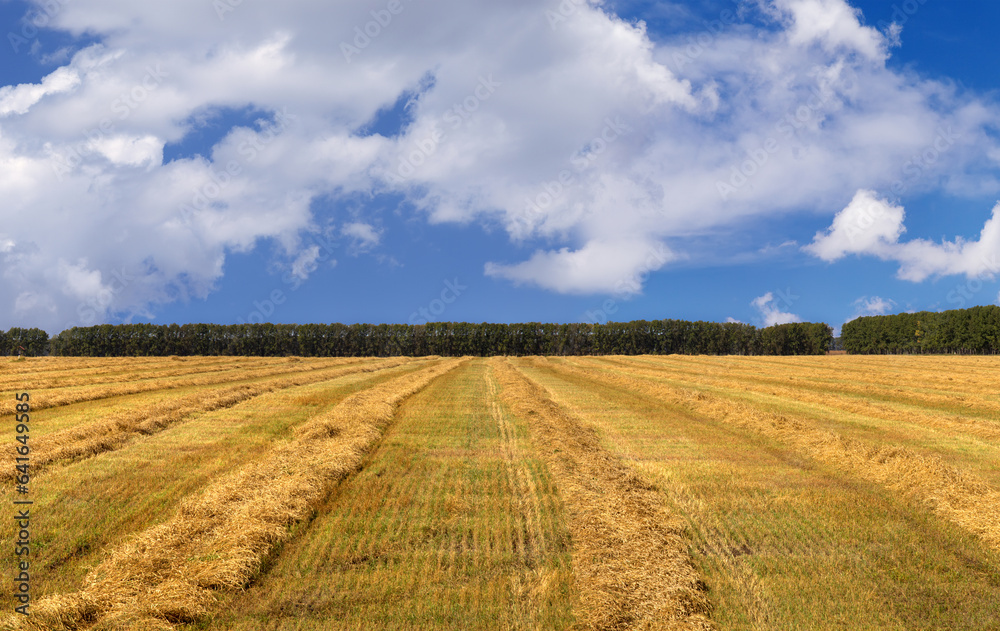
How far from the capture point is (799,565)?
8219mm

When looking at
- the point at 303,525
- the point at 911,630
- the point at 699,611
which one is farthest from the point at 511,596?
the point at 911,630

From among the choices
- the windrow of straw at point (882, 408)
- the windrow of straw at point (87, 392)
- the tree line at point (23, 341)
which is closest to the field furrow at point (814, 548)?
the windrow of straw at point (882, 408)

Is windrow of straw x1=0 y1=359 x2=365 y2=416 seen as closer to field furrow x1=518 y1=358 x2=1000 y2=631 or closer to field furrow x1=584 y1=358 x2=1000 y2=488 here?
field furrow x1=518 y1=358 x2=1000 y2=631

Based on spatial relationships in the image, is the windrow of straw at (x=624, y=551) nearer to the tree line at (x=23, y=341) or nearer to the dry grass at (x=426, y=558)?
the dry grass at (x=426, y=558)

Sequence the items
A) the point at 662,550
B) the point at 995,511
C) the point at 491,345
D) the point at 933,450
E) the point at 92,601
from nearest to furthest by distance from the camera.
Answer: the point at 92,601 < the point at 662,550 < the point at 995,511 < the point at 933,450 < the point at 491,345

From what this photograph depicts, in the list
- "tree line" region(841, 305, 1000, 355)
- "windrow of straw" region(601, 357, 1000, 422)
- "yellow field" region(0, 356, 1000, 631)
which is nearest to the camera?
"yellow field" region(0, 356, 1000, 631)

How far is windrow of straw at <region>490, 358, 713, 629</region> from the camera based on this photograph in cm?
A: 643

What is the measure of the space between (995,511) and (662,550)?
7.72 meters

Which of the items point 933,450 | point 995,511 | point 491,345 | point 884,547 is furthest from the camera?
point 491,345

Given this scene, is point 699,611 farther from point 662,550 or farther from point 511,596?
point 511,596

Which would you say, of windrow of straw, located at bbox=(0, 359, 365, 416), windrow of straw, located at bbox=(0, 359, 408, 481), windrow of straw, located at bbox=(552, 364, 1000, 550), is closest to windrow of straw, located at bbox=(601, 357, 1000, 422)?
windrow of straw, located at bbox=(552, 364, 1000, 550)

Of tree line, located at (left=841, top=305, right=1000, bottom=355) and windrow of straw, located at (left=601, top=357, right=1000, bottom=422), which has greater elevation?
tree line, located at (left=841, top=305, right=1000, bottom=355)

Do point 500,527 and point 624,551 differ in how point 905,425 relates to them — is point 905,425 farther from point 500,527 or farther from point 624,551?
point 500,527

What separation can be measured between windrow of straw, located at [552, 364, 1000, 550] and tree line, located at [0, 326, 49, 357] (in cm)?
20185
